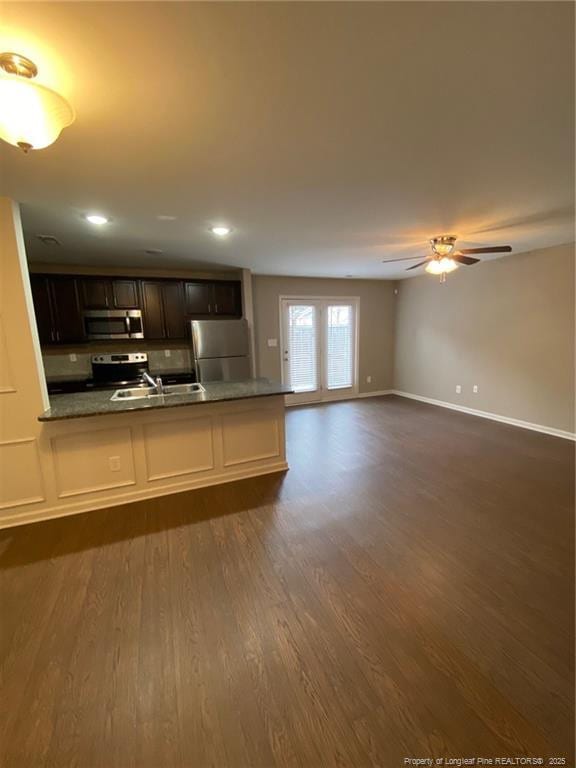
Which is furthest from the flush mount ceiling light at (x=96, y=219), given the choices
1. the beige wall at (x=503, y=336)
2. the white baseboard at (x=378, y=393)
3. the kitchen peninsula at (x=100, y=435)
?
the white baseboard at (x=378, y=393)

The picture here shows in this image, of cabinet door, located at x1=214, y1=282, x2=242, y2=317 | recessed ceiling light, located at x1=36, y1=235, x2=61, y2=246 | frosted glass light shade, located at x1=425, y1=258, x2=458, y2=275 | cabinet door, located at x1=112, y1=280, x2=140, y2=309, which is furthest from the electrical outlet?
frosted glass light shade, located at x1=425, y1=258, x2=458, y2=275

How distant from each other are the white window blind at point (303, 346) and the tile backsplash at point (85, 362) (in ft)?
6.56

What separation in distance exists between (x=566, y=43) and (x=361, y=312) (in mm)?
5332

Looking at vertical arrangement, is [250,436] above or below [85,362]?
below

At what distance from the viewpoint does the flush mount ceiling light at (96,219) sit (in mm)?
2586

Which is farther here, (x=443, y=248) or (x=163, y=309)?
(x=163, y=309)

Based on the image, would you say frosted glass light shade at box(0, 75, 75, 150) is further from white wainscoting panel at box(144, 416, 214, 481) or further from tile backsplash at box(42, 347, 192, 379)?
tile backsplash at box(42, 347, 192, 379)

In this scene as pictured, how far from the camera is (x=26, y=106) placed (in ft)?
3.75

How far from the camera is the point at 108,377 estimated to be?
4.35 m

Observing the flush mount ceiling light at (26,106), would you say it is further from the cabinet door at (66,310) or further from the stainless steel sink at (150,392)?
the cabinet door at (66,310)

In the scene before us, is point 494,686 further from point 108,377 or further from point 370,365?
point 370,365

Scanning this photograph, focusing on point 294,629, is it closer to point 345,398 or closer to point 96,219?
point 96,219

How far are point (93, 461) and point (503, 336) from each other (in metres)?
5.54

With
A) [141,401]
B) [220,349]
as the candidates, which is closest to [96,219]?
[141,401]
